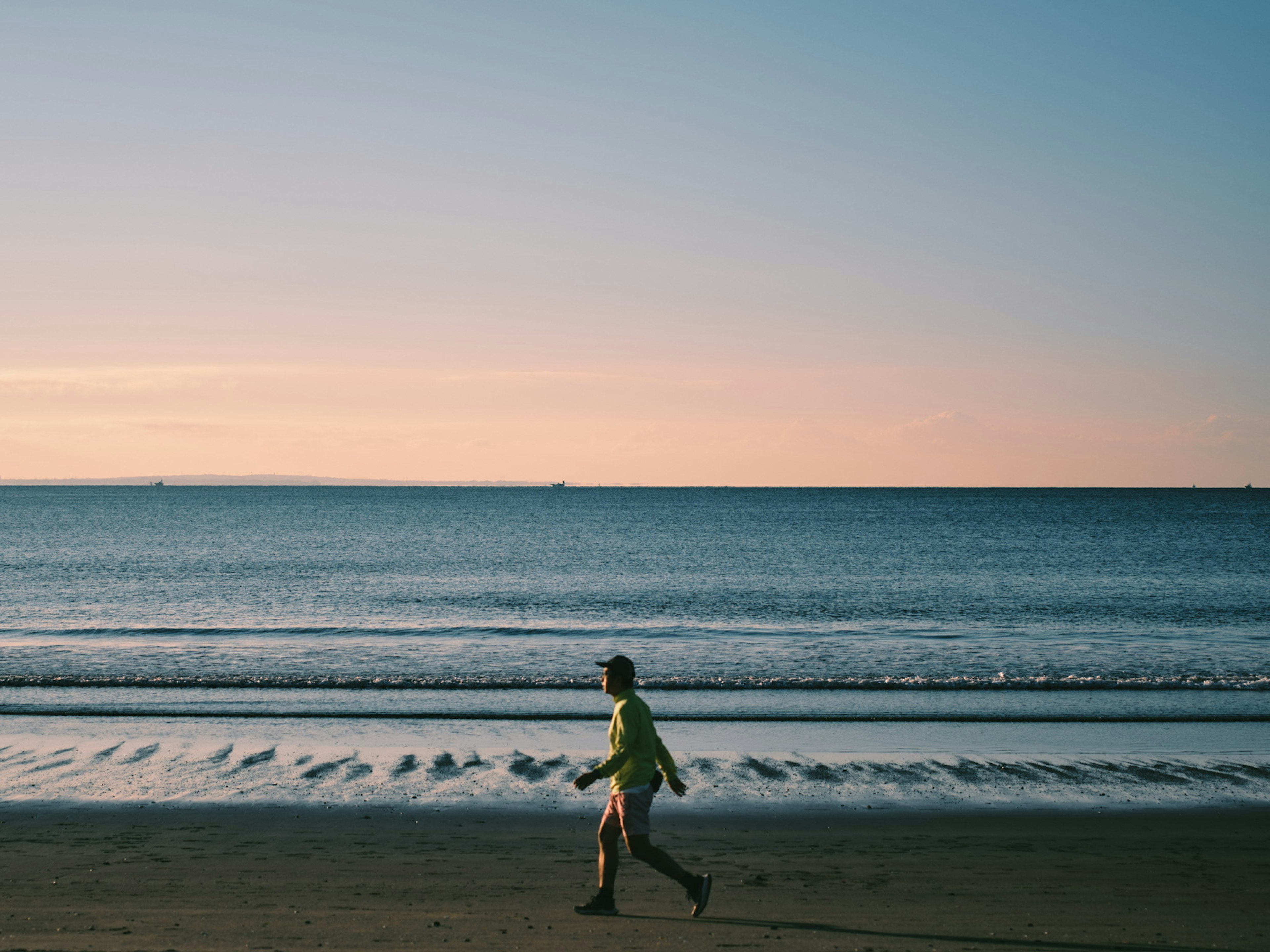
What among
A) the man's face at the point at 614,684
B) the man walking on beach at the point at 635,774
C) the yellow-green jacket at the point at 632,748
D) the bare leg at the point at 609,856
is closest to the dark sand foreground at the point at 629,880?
the bare leg at the point at 609,856

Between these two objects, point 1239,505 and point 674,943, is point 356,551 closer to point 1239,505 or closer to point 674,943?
point 674,943

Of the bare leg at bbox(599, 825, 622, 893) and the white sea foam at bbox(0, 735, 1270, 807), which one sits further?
the white sea foam at bbox(0, 735, 1270, 807)

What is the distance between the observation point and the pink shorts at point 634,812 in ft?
21.5

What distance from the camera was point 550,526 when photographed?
299 ft

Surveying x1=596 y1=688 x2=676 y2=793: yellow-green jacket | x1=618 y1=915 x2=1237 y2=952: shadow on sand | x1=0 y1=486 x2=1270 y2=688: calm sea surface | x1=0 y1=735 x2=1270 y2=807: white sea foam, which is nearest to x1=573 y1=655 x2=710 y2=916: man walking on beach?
x1=596 y1=688 x2=676 y2=793: yellow-green jacket

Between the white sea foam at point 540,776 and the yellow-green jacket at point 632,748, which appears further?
the white sea foam at point 540,776

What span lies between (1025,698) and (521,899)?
12508 millimetres

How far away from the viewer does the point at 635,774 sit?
6566 mm

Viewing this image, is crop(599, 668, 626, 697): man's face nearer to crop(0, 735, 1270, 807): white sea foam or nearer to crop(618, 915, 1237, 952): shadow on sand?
crop(618, 915, 1237, 952): shadow on sand

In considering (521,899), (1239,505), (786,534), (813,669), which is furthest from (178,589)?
(1239,505)

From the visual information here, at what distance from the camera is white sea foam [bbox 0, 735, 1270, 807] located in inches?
401

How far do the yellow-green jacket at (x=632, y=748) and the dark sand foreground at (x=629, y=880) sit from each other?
42.3 inches

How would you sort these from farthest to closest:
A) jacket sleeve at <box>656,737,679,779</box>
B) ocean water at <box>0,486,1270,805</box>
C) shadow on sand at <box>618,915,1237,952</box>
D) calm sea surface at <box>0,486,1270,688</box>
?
calm sea surface at <box>0,486,1270,688</box>, ocean water at <box>0,486,1270,805</box>, jacket sleeve at <box>656,737,679,779</box>, shadow on sand at <box>618,915,1237,952</box>

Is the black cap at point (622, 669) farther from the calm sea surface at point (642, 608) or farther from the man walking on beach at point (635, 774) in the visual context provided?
the calm sea surface at point (642, 608)
